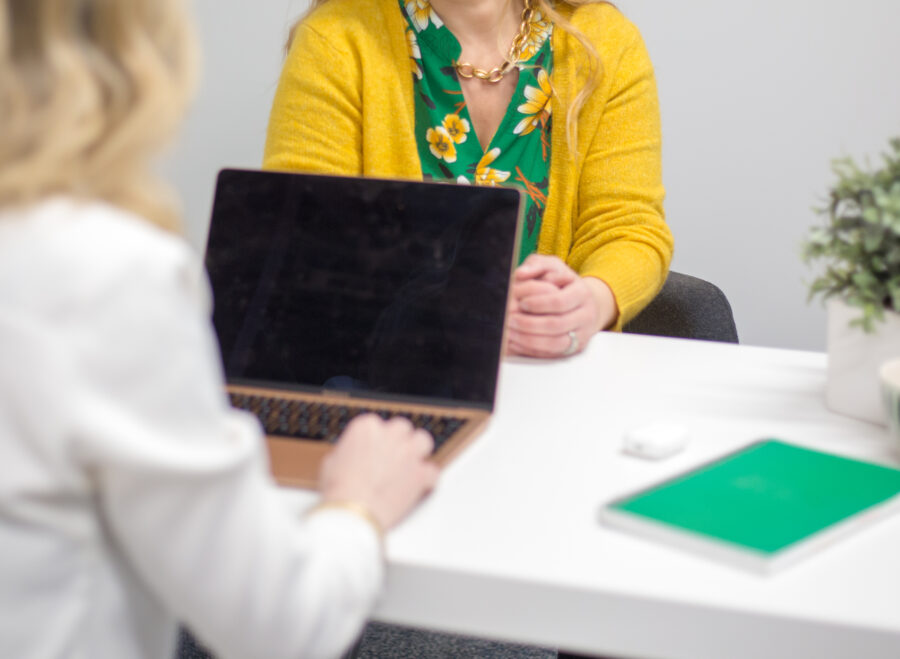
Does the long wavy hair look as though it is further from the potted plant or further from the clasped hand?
the potted plant

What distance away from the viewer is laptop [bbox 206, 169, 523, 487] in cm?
87

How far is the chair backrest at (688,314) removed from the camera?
141 centimetres

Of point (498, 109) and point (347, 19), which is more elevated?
point (347, 19)

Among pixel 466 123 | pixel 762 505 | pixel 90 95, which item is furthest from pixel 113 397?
pixel 466 123

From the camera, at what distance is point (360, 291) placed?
0.91m

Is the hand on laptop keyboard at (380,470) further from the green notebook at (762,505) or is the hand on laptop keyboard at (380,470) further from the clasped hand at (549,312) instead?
the clasped hand at (549,312)

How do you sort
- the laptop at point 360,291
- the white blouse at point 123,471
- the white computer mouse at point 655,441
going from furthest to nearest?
the laptop at point 360,291, the white computer mouse at point 655,441, the white blouse at point 123,471

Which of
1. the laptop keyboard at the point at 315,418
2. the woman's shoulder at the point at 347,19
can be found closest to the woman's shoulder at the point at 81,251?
the laptop keyboard at the point at 315,418

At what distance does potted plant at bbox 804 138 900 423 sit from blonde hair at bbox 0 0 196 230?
590mm

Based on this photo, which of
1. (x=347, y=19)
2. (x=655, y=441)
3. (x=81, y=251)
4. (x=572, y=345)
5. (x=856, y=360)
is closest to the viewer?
(x=81, y=251)

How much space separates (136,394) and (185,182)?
1952 mm

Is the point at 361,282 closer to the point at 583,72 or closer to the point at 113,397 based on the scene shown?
the point at 113,397

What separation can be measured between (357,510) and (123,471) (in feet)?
0.61

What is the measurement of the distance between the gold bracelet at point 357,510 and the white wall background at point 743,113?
5.60ft
